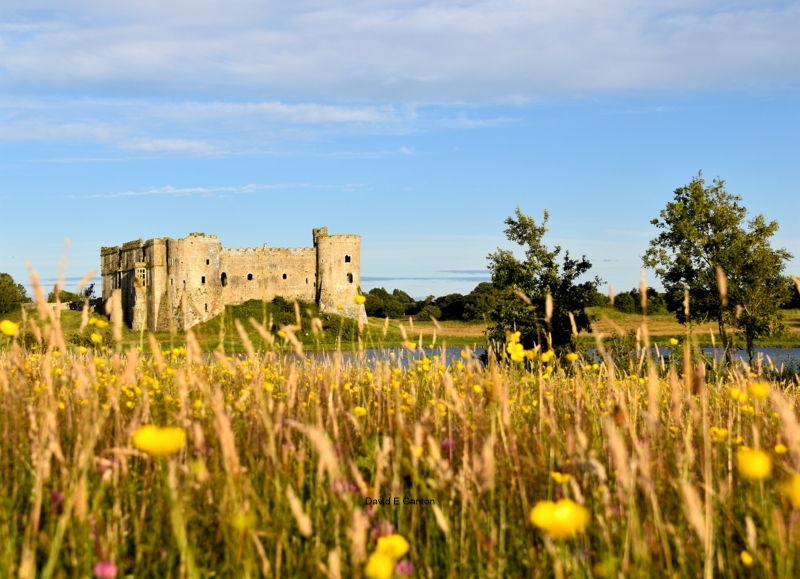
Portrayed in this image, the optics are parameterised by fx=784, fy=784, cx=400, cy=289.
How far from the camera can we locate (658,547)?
3654 millimetres

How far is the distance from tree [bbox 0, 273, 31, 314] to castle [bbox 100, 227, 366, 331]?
1404cm

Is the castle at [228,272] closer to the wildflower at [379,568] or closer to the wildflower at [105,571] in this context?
the wildflower at [105,571]

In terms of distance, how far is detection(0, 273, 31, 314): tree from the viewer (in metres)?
83.1

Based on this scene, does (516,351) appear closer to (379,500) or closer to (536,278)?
(379,500)

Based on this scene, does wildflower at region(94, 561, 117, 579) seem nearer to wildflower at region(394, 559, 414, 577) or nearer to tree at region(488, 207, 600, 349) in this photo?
wildflower at region(394, 559, 414, 577)

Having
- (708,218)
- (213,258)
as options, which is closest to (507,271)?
(708,218)

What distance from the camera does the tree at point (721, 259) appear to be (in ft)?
135

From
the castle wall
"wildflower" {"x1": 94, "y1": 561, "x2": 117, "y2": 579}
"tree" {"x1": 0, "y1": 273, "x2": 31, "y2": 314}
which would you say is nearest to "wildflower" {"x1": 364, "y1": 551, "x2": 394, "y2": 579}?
"wildflower" {"x1": 94, "y1": 561, "x2": 117, "y2": 579}

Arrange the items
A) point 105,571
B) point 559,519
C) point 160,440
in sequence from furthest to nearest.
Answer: point 105,571 < point 160,440 < point 559,519

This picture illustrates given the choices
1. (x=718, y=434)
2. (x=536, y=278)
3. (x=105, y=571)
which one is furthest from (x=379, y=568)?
(x=536, y=278)

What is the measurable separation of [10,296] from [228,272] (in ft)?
101

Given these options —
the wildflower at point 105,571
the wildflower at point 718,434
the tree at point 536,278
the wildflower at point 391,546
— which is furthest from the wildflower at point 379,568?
the tree at point 536,278

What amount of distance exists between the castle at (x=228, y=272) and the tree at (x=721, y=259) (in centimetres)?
3374

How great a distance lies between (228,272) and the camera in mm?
73688
